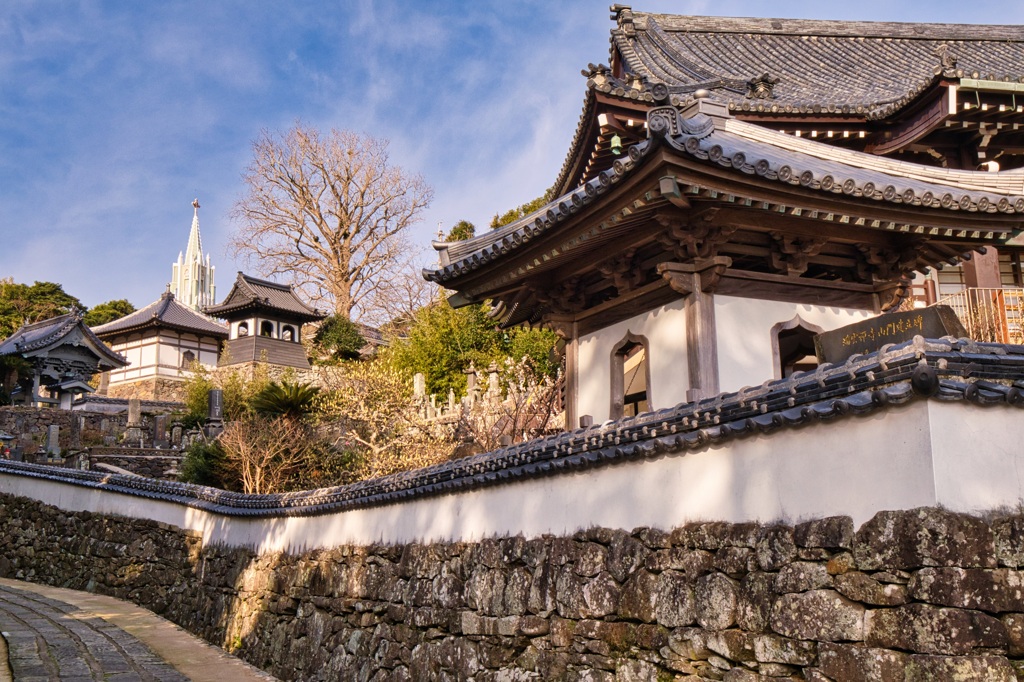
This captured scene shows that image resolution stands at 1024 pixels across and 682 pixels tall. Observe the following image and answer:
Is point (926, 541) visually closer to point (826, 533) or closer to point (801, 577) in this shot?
point (826, 533)

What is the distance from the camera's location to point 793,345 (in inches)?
358

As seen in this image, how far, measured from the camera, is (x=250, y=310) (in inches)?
1468

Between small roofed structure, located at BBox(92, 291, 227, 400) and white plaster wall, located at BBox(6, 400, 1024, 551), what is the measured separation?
3474 centimetres

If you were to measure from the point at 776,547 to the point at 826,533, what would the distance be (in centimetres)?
33

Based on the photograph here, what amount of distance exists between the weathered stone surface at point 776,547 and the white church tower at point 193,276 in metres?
92.0

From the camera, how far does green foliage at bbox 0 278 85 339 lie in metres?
43.1

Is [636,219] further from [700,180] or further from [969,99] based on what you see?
[969,99]

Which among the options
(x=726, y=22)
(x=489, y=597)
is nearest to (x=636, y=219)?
(x=489, y=597)

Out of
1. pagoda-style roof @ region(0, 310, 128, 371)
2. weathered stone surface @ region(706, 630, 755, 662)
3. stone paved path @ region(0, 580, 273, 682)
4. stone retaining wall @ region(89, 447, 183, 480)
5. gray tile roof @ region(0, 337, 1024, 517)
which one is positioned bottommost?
stone paved path @ region(0, 580, 273, 682)

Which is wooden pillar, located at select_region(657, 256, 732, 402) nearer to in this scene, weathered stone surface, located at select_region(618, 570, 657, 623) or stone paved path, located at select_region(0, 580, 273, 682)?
weathered stone surface, located at select_region(618, 570, 657, 623)

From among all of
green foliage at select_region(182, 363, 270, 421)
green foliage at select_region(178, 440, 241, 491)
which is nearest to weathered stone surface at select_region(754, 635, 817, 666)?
green foliage at select_region(178, 440, 241, 491)

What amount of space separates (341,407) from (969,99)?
12.7 meters

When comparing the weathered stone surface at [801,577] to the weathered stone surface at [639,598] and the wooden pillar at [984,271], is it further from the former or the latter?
the wooden pillar at [984,271]

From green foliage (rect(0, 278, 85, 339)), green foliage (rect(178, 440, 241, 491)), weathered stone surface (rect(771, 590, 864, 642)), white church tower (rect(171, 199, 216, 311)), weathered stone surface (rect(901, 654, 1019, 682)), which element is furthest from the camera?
white church tower (rect(171, 199, 216, 311))
